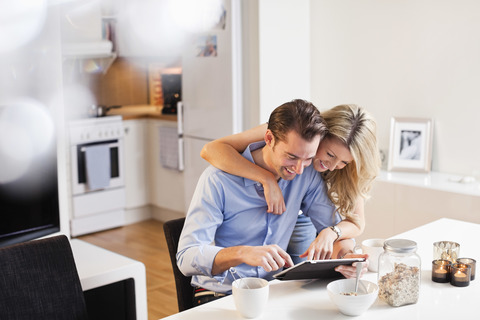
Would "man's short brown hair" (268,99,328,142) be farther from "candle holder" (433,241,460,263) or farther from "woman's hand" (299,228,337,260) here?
"candle holder" (433,241,460,263)

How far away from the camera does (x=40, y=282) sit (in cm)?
191

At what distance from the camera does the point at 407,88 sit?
4094 mm

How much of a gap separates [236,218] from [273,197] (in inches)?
6.2

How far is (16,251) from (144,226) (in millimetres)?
3747

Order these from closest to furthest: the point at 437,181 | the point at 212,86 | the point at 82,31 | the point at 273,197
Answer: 1. the point at 273,197
2. the point at 437,181
3. the point at 212,86
4. the point at 82,31

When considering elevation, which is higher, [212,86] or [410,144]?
[212,86]

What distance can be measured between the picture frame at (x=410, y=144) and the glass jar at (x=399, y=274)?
2.30 meters

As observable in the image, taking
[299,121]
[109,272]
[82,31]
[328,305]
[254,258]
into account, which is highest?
[82,31]

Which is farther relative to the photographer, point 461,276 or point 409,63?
point 409,63

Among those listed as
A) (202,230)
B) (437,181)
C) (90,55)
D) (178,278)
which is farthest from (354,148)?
(90,55)

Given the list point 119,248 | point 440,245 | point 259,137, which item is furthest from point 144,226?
point 440,245

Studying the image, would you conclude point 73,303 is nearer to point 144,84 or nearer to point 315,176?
point 315,176

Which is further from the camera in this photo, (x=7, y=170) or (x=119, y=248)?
(x=119, y=248)

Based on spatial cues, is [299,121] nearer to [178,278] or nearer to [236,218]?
[236,218]
